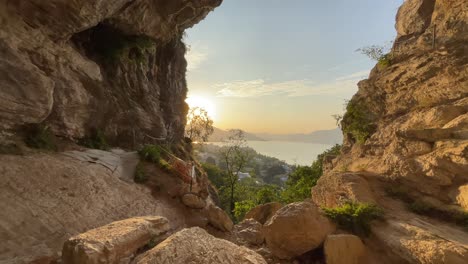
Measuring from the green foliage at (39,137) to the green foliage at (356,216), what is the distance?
34.7 feet

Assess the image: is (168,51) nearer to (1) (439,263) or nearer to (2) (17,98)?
(2) (17,98)

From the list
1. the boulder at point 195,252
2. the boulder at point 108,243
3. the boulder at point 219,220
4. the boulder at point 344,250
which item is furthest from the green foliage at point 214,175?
the boulder at point 195,252

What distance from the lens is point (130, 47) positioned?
56.1 ft

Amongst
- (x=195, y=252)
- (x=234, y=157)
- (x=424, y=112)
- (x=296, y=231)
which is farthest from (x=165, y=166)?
(x=234, y=157)

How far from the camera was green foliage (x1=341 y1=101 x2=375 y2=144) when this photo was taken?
555 inches

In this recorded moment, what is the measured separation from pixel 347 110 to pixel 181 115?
16.0m

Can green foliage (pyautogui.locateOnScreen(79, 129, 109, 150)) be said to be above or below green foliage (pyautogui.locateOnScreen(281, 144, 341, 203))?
above

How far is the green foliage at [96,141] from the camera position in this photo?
12812 millimetres

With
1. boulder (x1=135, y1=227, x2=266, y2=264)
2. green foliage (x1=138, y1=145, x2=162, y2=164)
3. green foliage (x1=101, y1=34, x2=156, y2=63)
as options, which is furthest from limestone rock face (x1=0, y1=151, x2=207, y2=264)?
green foliage (x1=101, y1=34, x2=156, y2=63)

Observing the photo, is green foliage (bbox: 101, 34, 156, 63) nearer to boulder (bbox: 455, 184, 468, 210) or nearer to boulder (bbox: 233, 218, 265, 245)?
boulder (bbox: 233, 218, 265, 245)

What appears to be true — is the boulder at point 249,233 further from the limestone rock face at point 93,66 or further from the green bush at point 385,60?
the green bush at point 385,60

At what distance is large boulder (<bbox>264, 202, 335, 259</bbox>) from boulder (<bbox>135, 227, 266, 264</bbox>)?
1.92m

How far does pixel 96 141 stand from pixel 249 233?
374 inches

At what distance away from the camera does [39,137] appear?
9828 mm
